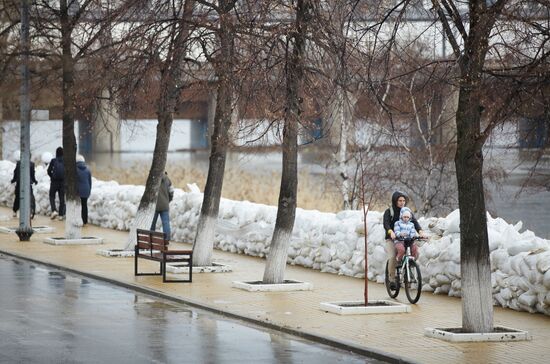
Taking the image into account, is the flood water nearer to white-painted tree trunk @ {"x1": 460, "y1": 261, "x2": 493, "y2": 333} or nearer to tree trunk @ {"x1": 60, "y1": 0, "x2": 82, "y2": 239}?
white-painted tree trunk @ {"x1": 460, "y1": 261, "x2": 493, "y2": 333}

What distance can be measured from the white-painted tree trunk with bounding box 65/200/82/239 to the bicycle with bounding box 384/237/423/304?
11.7 m

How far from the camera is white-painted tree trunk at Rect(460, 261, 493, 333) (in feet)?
53.0

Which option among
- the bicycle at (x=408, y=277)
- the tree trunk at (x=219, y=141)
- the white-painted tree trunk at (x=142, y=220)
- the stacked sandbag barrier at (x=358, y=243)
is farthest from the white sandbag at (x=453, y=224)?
the white-painted tree trunk at (x=142, y=220)

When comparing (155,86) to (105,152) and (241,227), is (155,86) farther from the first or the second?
(105,152)

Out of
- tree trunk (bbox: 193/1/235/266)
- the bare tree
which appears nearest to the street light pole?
tree trunk (bbox: 193/1/235/266)

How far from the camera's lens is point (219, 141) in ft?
75.4

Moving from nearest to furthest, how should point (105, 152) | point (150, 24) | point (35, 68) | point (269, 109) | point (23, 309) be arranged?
point (23, 309) < point (269, 109) < point (150, 24) < point (35, 68) < point (105, 152)

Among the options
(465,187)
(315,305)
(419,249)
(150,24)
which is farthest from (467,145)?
(150,24)

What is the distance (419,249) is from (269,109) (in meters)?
3.27

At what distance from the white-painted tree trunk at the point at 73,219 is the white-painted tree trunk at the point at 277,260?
9.43 metres

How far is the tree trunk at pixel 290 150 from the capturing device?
2075 cm

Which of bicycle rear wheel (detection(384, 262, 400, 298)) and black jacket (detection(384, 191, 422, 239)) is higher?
black jacket (detection(384, 191, 422, 239))

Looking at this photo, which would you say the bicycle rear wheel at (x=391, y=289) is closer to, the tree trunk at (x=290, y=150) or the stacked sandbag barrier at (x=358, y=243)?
the stacked sandbag barrier at (x=358, y=243)

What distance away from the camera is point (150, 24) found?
23016 mm
